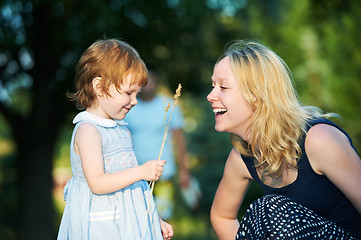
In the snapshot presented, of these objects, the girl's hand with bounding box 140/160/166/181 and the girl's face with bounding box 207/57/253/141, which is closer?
the girl's hand with bounding box 140/160/166/181

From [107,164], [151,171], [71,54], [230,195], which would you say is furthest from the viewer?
[71,54]

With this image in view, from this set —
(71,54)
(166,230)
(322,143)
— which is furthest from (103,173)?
(71,54)

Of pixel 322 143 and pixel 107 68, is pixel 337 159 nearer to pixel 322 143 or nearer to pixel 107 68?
pixel 322 143

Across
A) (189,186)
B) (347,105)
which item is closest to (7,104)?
(189,186)

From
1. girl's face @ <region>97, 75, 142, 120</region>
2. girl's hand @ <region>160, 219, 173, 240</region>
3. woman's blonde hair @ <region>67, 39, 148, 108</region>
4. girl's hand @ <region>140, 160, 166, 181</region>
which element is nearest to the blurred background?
woman's blonde hair @ <region>67, 39, 148, 108</region>

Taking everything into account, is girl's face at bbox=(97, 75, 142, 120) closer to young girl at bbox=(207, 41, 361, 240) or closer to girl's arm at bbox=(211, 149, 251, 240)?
young girl at bbox=(207, 41, 361, 240)

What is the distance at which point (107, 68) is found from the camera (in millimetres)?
2371

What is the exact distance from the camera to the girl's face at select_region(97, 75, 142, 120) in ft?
7.74

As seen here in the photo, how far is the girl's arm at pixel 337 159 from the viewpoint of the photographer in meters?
2.33

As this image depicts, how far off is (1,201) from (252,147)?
27.7 ft

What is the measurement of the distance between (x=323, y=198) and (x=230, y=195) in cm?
59

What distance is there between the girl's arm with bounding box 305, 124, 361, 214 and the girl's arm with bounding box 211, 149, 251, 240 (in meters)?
0.49

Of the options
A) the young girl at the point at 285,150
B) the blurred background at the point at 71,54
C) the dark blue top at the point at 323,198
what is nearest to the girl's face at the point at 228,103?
the young girl at the point at 285,150

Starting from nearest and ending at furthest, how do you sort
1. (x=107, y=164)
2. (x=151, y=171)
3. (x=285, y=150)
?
(x=151, y=171)
(x=107, y=164)
(x=285, y=150)
